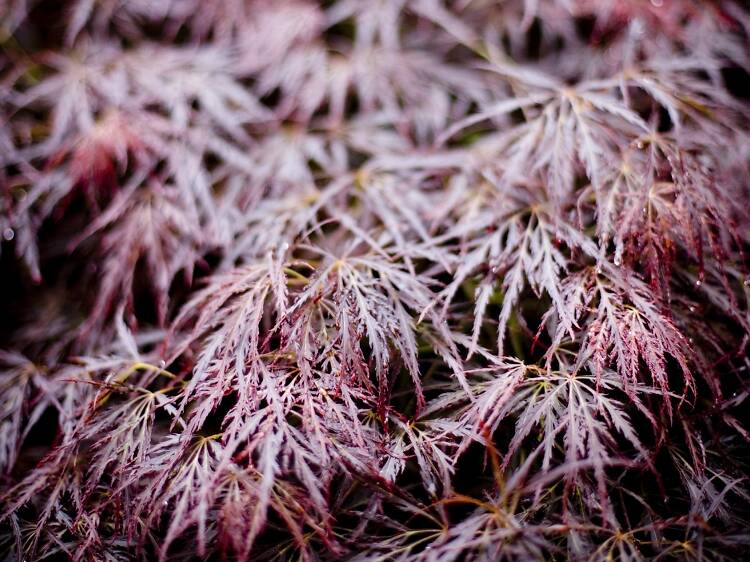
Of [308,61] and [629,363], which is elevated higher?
[308,61]

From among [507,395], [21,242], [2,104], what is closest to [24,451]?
[21,242]

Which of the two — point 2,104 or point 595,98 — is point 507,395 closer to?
point 595,98

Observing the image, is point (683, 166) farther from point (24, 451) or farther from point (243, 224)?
point (24, 451)

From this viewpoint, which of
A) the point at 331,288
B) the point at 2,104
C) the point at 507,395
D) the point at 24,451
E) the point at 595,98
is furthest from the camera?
the point at 2,104

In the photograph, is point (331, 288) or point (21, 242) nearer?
point (331, 288)

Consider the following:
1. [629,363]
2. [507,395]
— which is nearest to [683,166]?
[629,363]

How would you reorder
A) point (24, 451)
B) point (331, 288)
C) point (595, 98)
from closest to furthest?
point (331, 288) → point (595, 98) → point (24, 451)

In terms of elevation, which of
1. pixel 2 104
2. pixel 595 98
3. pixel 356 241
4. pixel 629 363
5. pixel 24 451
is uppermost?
pixel 2 104
